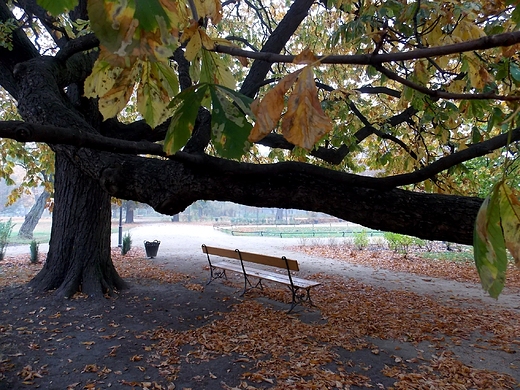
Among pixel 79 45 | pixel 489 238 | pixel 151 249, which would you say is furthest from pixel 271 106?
pixel 151 249

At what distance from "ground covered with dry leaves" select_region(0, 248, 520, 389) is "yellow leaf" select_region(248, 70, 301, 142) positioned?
3608mm

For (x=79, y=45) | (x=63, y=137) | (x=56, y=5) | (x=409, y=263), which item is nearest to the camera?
(x=56, y=5)

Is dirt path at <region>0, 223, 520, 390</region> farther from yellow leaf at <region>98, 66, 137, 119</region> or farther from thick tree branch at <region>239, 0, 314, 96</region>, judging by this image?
thick tree branch at <region>239, 0, 314, 96</region>

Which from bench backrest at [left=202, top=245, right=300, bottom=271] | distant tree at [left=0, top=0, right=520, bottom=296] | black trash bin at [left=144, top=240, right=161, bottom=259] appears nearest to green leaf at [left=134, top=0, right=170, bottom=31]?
distant tree at [left=0, top=0, right=520, bottom=296]

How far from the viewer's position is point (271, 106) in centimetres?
69

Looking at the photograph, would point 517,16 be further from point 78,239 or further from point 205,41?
point 78,239

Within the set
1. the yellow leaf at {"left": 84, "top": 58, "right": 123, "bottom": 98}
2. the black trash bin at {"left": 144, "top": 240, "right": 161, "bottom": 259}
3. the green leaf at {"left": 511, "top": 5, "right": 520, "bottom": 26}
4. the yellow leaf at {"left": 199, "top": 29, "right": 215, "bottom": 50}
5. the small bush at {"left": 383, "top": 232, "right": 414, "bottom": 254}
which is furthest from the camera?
the small bush at {"left": 383, "top": 232, "right": 414, "bottom": 254}

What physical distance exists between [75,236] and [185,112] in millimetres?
6703

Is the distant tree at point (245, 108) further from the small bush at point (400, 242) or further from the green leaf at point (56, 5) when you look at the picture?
the small bush at point (400, 242)

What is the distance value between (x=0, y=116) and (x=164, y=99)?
1044 centimetres

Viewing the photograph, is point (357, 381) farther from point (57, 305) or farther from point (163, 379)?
point (57, 305)

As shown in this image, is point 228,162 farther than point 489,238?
Yes

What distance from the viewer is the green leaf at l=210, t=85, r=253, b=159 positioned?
868 millimetres

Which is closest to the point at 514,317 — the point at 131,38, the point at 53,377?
the point at 53,377
